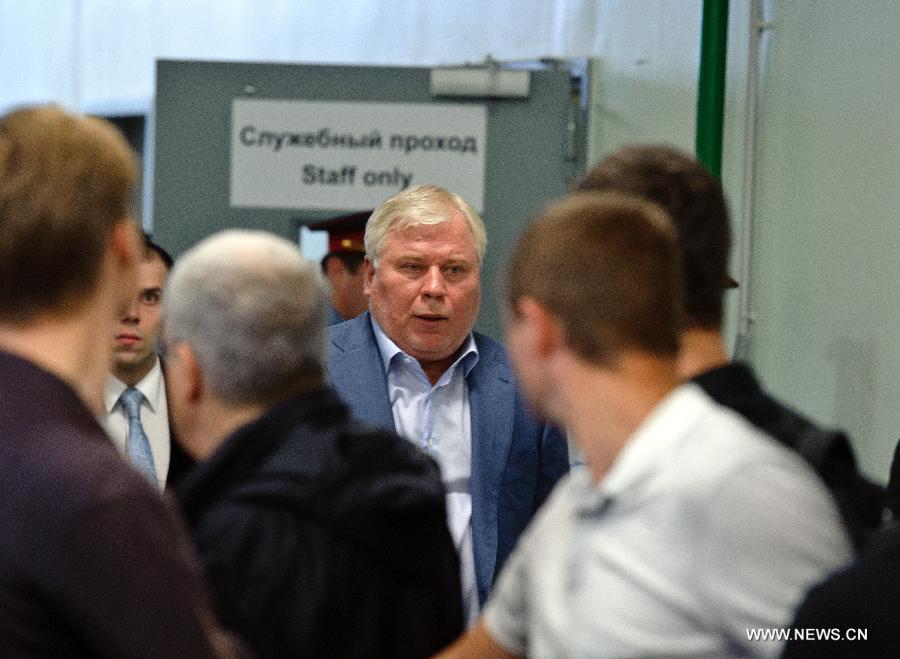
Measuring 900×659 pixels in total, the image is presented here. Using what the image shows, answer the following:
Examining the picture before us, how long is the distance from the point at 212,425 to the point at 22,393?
1.24 feet

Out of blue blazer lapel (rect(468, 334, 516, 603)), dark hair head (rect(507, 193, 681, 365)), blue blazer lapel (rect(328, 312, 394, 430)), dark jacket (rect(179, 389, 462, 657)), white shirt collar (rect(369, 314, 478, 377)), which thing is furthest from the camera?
white shirt collar (rect(369, 314, 478, 377))

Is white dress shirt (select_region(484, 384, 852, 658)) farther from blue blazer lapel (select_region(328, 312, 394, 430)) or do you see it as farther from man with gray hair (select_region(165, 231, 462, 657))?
blue blazer lapel (select_region(328, 312, 394, 430))

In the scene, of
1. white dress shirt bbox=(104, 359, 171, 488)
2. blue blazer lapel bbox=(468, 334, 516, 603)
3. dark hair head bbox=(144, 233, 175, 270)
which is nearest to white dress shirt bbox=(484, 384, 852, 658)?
blue blazer lapel bbox=(468, 334, 516, 603)

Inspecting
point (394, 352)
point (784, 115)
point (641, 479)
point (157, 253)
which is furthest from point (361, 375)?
point (784, 115)

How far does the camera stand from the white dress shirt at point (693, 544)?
1.32 meters

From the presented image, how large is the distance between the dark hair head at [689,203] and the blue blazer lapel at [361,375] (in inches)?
43.4

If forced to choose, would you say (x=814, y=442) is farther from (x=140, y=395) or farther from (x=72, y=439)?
(x=140, y=395)

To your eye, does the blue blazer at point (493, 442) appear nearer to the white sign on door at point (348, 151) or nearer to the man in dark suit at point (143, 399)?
the man in dark suit at point (143, 399)

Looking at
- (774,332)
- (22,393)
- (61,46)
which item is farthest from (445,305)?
(61,46)

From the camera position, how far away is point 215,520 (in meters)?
Result: 1.63

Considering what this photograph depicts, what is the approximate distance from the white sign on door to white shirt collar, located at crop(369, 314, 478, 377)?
6.08 feet

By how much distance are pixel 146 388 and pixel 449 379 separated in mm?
627

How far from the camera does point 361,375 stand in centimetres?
288

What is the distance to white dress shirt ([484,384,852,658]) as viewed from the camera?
1.32 m
